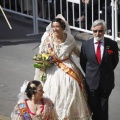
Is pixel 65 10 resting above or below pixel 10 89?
above

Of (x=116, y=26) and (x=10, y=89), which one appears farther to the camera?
(x=116, y=26)

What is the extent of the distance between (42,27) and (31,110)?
8.28 metres

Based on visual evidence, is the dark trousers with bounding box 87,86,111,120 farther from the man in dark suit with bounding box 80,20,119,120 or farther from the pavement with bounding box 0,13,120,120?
the pavement with bounding box 0,13,120,120

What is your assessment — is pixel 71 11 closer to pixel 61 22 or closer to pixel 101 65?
pixel 61 22

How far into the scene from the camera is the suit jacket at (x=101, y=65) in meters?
8.43

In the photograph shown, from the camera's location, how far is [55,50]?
869 centimetres

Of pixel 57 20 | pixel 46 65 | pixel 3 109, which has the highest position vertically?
pixel 57 20

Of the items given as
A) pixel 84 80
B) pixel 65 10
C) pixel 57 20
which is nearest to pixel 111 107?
pixel 84 80

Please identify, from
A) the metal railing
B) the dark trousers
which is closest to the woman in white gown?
the dark trousers

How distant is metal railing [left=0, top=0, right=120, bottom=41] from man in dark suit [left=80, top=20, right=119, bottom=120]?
4.27 metres

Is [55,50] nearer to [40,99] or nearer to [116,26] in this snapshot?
[40,99]

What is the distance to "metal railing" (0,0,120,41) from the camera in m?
12.9

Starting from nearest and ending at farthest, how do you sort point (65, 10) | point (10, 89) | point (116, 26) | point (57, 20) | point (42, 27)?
point (57, 20) → point (10, 89) → point (116, 26) → point (65, 10) → point (42, 27)

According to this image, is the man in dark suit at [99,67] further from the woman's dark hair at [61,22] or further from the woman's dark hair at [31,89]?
the woman's dark hair at [31,89]
